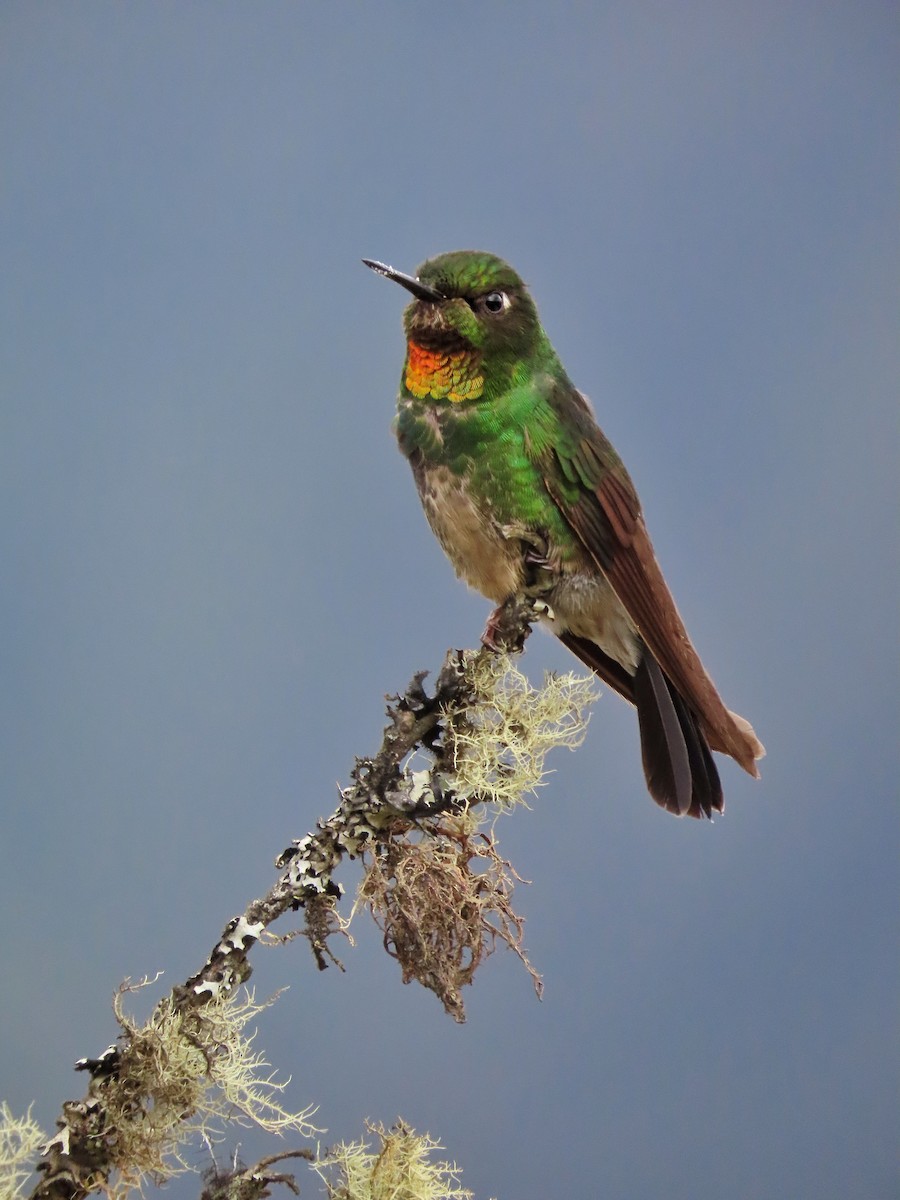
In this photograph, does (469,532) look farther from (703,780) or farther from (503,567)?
(703,780)

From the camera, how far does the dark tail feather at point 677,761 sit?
2141mm

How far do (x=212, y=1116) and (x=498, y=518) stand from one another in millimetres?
1057

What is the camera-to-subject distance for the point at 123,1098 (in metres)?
1.50

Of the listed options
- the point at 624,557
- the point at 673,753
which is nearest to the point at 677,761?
the point at 673,753

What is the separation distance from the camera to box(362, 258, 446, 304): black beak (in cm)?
196

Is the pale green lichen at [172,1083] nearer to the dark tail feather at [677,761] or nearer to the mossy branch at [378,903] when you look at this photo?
the mossy branch at [378,903]

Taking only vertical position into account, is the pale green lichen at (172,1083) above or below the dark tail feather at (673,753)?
below

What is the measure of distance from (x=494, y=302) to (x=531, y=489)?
1.09 ft

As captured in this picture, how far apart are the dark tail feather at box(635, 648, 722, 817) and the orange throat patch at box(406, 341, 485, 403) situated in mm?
627

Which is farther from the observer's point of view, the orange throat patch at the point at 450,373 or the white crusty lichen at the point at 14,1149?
the orange throat patch at the point at 450,373

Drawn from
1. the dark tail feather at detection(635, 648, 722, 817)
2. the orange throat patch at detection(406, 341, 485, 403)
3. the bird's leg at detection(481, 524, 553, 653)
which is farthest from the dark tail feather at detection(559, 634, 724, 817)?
the orange throat patch at detection(406, 341, 485, 403)

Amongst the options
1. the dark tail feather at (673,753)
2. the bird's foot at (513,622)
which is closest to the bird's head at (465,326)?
the bird's foot at (513,622)

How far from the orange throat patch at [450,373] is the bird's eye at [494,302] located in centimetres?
8

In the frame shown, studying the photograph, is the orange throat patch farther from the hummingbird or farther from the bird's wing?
the bird's wing
